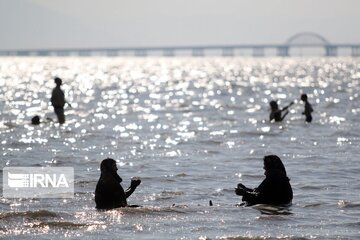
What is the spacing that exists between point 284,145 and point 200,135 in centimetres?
477

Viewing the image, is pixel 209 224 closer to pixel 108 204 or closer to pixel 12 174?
pixel 108 204

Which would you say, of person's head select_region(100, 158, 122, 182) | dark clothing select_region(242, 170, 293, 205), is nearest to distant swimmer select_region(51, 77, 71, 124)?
dark clothing select_region(242, 170, 293, 205)

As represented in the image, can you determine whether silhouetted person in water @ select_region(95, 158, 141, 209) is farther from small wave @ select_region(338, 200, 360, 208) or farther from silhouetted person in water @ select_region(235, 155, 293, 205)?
small wave @ select_region(338, 200, 360, 208)

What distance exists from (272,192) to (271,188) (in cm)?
10

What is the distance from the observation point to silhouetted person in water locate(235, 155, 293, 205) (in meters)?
16.5

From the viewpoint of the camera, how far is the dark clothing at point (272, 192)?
16.5 m

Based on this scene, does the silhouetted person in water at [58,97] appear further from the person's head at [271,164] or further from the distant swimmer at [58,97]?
the person's head at [271,164]

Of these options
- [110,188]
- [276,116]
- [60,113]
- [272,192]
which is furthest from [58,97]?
[272,192]

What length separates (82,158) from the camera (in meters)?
25.8

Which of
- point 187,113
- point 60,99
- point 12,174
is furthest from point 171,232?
point 187,113

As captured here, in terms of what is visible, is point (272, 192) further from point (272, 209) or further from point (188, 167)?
point (188, 167)

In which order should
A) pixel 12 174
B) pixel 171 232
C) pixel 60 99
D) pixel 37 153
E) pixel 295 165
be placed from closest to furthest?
1. pixel 171 232
2. pixel 12 174
3. pixel 295 165
4. pixel 37 153
5. pixel 60 99

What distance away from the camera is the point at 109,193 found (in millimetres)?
16359

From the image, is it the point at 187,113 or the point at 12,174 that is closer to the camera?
the point at 12,174
